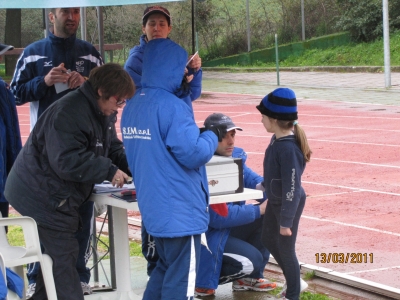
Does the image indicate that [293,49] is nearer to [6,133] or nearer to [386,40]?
[386,40]

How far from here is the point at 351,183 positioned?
34.0 ft

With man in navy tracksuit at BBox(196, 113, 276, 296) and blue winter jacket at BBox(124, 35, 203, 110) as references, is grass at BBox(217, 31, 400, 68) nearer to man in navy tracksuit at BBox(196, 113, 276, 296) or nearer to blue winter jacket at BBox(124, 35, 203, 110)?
man in navy tracksuit at BBox(196, 113, 276, 296)

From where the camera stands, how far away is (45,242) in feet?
13.7

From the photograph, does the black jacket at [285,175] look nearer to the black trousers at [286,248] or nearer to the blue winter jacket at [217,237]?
the black trousers at [286,248]

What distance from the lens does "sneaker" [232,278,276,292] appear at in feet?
17.6

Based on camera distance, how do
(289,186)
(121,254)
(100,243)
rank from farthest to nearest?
(100,243) → (121,254) → (289,186)

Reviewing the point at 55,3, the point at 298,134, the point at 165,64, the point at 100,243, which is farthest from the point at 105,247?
the point at 55,3

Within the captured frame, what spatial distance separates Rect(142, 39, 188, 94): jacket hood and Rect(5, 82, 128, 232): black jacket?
409mm

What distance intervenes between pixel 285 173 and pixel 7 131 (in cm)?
191

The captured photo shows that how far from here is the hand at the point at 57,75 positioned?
190 inches

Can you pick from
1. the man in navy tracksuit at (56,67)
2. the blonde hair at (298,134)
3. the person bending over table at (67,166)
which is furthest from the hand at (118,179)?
the blonde hair at (298,134)

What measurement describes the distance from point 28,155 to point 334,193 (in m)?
6.19
